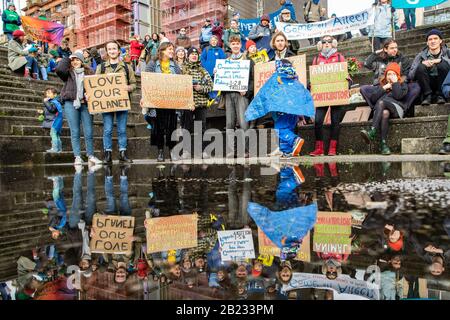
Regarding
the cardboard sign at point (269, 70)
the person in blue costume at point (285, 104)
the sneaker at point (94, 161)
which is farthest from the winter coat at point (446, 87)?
the sneaker at point (94, 161)

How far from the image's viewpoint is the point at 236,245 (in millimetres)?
1507

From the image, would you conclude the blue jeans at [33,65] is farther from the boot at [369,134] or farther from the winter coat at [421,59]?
the winter coat at [421,59]

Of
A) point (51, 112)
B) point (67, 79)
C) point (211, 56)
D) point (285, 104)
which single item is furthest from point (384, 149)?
point (51, 112)

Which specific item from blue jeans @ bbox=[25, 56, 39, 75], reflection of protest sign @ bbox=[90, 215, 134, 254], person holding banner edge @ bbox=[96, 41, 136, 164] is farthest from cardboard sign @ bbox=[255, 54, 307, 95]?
blue jeans @ bbox=[25, 56, 39, 75]

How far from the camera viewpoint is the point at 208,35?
1318cm

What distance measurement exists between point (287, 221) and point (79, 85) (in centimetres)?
601

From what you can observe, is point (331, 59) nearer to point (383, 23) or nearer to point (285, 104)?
point (285, 104)

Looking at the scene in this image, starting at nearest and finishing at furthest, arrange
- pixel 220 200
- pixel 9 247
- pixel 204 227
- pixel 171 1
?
1. pixel 9 247
2. pixel 204 227
3. pixel 220 200
4. pixel 171 1

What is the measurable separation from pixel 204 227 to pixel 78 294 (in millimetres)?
811

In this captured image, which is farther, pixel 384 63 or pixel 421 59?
pixel 384 63

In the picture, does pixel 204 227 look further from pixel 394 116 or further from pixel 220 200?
pixel 394 116

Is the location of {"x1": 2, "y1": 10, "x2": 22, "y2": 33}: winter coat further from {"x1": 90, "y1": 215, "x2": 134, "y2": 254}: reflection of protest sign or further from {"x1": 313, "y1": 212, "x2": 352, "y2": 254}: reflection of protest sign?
{"x1": 313, "y1": 212, "x2": 352, "y2": 254}: reflection of protest sign

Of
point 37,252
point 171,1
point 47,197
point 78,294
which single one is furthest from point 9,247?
point 171,1

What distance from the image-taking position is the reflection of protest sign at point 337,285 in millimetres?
1039
